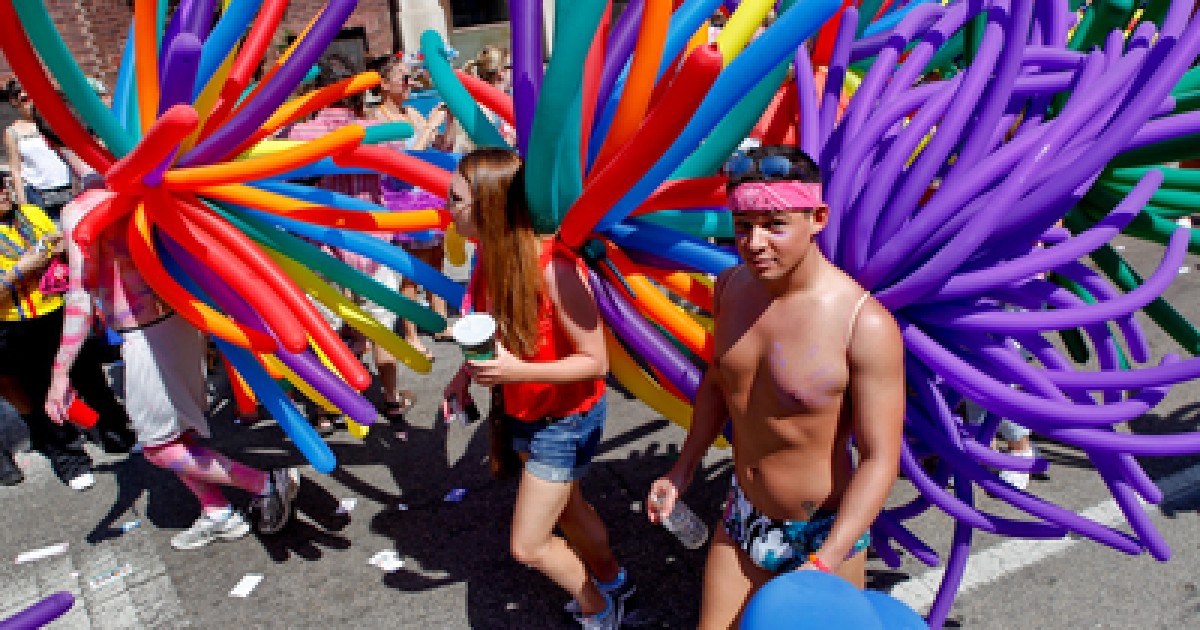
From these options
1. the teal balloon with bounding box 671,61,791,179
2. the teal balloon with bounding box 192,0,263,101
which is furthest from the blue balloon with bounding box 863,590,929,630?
the teal balloon with bounding box 192,0,263,101

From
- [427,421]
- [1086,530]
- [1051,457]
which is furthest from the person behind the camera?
[427,421]

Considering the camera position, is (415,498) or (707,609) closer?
(707,609)

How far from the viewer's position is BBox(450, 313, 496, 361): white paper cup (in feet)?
6.72

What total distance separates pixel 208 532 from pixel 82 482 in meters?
1.16

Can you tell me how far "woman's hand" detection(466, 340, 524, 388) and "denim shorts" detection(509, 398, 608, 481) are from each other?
0.36 m

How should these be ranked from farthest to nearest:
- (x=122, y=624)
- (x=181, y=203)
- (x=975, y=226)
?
(x=122, y=624) → (x=181, y=203) → (x=975, y=226)

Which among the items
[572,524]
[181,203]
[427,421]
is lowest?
[427,421]

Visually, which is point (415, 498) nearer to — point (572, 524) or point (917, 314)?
point (572, 524)

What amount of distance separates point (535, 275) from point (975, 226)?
1116mm

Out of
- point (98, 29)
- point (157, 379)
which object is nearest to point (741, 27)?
point (157, 379)

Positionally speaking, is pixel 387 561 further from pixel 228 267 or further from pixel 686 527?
pixel 228 267

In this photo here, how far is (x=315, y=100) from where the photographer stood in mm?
2918

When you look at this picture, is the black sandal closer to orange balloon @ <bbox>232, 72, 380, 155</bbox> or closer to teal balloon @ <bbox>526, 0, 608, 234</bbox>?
orange balloon @ <bbox>232, 72, 380, 155</bbox>

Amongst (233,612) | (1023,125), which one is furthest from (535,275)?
(233,612)
